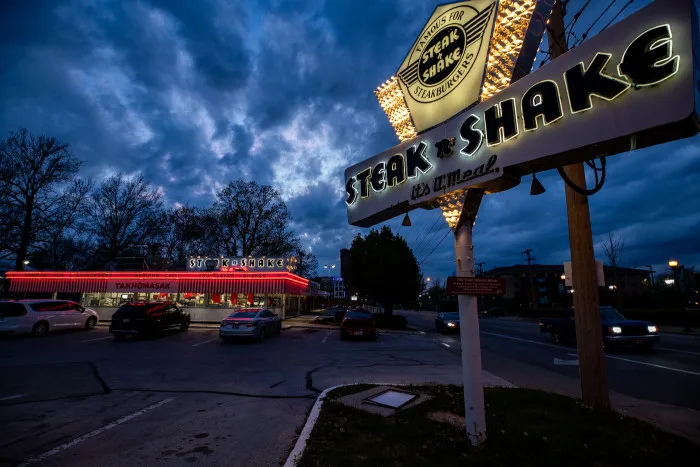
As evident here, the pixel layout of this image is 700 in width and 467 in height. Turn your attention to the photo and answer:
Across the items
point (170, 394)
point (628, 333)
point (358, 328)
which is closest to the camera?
point (170, 394)

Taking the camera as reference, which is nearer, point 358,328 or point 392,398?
point 392,398

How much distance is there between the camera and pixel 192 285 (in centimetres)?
2517

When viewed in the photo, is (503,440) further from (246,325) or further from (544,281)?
(544,281)

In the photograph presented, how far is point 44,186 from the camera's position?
3027 centimetres

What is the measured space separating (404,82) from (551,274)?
9111 cm

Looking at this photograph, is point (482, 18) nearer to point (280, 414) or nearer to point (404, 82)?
point (404, 82)

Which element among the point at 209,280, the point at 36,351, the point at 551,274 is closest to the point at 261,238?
the point at 209,280

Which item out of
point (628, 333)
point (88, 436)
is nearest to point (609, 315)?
point (628, 333)

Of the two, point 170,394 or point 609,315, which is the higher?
point 609,315

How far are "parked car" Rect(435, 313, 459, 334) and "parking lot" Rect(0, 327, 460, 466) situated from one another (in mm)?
7653

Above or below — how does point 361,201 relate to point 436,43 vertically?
below

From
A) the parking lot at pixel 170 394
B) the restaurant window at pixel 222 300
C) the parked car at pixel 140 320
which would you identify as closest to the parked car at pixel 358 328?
the parking lot at pixel 170 394

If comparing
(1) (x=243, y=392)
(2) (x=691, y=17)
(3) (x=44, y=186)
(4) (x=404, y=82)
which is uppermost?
(3) (x=44, y=186)

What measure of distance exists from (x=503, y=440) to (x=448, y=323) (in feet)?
59.0
